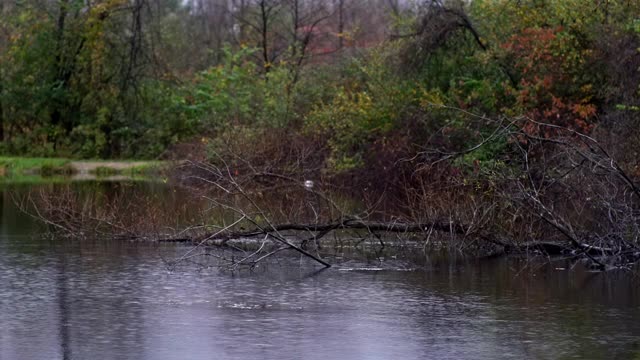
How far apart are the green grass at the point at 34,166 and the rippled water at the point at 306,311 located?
29.4 meters

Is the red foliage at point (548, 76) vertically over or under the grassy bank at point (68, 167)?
over

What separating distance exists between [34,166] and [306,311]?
122 ft

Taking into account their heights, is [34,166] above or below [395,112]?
below

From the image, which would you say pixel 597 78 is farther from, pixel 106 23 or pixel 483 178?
pixel 106 23

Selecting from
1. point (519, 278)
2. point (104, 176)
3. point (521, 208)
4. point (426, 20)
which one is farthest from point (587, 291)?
point (104, 176)

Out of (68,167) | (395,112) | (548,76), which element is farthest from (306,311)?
(68,167)

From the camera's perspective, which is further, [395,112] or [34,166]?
[34,166]

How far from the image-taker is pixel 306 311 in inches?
603

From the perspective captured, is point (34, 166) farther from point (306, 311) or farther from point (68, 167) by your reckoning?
point (306, 311)

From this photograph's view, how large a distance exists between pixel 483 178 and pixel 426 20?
11194 millimetres

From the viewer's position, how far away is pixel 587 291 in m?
17.4

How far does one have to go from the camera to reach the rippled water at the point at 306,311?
12.9 m

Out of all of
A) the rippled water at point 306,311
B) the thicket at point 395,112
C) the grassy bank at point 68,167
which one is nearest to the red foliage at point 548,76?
the thicket at point 395,112

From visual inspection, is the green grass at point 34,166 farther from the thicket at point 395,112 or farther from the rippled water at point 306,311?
the rippled water at point 306,311
